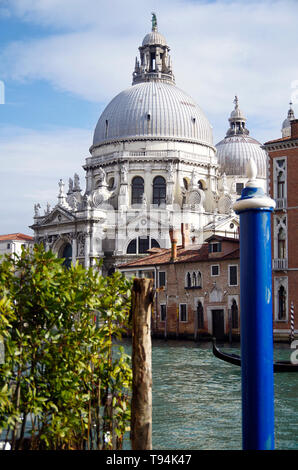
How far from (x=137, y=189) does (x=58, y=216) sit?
539 centimetres

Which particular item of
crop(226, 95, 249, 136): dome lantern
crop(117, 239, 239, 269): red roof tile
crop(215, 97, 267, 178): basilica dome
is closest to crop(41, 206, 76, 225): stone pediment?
crop(215, 97, 267, 178): basilica dome

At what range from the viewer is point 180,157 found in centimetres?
4572

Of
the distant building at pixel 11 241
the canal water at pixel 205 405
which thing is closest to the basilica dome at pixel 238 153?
the distant building at pixel 11 241

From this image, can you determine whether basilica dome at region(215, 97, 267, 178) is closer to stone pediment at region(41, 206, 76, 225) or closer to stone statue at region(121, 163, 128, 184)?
stone statue at region(121, 163, 128, 184)

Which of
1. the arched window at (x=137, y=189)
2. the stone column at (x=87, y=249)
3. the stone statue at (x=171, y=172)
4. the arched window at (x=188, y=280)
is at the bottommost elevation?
the arched window at (x=188, y=280)

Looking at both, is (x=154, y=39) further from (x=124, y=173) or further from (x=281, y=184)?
(x=281, y=184)

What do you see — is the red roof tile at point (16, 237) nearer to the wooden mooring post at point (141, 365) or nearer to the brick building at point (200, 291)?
the brick building at point (200, 291)

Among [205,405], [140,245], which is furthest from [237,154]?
[205,405]

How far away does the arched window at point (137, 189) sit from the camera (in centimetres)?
4602

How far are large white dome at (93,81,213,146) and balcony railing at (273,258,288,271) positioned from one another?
85.3 feet

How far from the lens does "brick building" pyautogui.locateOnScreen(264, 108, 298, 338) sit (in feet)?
69.4

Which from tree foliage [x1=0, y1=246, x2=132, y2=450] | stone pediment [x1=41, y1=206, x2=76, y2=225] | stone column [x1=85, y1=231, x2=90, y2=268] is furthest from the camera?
stone pediment [x1=41, y1=206, x2=76, y2=225]

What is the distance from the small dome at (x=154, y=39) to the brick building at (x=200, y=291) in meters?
27.5

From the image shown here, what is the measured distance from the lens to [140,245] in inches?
1670
